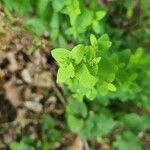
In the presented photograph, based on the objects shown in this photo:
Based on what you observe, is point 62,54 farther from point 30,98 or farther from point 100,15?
point 30,98

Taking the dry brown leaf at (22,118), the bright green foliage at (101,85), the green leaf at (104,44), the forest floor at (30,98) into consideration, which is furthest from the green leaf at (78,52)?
the dry brown leaf at (22,118)

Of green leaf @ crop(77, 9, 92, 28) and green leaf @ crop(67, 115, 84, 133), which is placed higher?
green leaf @ crop(77, 9, 92, 28)

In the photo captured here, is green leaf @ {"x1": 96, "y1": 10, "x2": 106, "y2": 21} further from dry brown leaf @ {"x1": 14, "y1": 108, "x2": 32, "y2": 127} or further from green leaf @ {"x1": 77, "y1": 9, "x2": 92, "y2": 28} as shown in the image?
dry brown leaf @ {"x1": 14, "y1": 108, "x2": 32, "y2": 127}

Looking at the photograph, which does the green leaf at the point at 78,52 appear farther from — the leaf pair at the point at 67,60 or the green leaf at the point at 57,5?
the green leaf at the point at 57,5

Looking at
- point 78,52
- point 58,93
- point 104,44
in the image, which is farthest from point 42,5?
point 58,93

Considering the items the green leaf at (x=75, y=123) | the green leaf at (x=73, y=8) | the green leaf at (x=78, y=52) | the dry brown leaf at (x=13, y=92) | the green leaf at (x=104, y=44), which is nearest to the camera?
the green leaf at (x=78, y=52)

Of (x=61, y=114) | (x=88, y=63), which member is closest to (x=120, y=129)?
(x=61, y=114)

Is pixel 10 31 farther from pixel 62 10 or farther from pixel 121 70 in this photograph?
pixel 121 70

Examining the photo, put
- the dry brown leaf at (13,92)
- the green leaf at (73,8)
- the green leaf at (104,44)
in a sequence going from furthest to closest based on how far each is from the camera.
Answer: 1. the dry brown leaf at (13,92)
2. the green leaf at (73,8)
3. the green leaf at (104,44)

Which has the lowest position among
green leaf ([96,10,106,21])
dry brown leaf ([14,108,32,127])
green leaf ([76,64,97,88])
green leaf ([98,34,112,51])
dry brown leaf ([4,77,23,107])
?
dry brown leaf ([14,108,32,127])

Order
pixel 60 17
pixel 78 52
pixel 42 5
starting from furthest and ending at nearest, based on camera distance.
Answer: pixel 60 17
pixel 42 5
pixel 78 52

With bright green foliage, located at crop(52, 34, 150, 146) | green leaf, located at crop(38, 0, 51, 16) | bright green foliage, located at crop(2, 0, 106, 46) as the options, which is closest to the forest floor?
bright green foliage, located at crop(52, 34, 150, 146)
